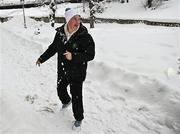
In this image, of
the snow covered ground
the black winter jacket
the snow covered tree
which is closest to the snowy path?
the snow covered ground

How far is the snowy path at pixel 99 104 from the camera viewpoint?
610 centimetres

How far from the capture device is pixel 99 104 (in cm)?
729

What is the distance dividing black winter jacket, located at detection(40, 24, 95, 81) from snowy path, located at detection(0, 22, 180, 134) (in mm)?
1029

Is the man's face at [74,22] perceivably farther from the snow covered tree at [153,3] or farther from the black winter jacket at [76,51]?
the snow covered tree at [153,3]

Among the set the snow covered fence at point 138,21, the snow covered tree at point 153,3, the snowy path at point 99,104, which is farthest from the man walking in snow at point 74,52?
the snow covered tree at point 153,3

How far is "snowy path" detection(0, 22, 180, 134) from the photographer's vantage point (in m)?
6.10

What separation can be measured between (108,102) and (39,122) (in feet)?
5.70

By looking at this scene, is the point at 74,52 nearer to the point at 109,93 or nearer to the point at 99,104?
the point at 99,104

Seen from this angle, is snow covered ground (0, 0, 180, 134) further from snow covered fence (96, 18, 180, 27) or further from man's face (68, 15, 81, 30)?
snow covered fence (96, 18, 180, 27)

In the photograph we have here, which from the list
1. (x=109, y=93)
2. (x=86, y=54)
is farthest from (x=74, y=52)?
(x=109, y=93)

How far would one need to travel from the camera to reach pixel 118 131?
6.06 metres

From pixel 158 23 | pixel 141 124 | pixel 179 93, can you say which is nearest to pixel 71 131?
pixel 141 124

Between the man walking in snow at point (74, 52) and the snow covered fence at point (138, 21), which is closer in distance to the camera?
the man walking in snow at point (74, 52)

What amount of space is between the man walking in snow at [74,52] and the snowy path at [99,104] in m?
0.67
